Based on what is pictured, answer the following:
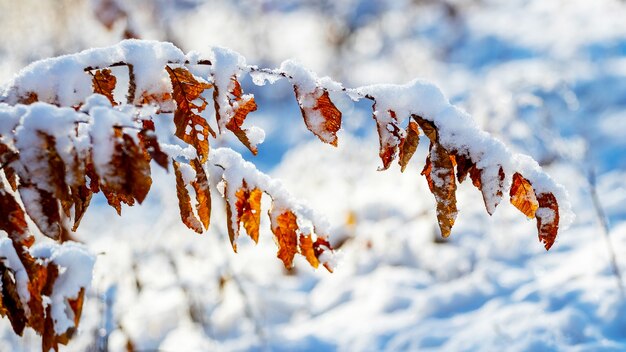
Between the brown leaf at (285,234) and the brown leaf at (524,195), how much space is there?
19.3 inches

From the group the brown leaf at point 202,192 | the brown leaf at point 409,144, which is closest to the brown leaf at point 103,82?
the brown leaf at point 202,192

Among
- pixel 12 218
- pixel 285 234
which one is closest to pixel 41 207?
pixel 12 218

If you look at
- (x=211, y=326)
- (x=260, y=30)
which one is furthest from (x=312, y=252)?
(x=260, y=30)

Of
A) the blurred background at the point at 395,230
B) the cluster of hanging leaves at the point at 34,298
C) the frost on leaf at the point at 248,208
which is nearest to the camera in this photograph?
the cluster of hanging leaves at the point at 34,298

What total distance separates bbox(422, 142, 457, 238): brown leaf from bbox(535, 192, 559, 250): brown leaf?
0.19 m

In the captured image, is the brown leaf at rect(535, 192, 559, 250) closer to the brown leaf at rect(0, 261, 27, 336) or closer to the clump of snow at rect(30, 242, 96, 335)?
the clump of snow at rect(30, 242, 96, 335)

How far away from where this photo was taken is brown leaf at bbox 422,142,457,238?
1269 millimetres

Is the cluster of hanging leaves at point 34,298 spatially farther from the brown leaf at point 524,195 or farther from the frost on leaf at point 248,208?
the brown leaf at point 524,195

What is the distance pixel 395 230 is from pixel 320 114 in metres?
4.48

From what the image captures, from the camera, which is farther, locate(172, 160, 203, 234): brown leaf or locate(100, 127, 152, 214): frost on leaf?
locate(172, 160, 203, 234): brown leaf

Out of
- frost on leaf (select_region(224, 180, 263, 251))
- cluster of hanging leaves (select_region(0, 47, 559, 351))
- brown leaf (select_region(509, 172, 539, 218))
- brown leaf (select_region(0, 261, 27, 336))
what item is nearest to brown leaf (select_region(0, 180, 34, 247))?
cluster of hanging leaves (select_region(0, 47, 559, 351))

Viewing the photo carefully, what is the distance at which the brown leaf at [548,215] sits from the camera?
4.31 ft

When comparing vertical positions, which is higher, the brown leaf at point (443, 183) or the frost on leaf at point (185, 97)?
the frost on leaf at point (185, 97)

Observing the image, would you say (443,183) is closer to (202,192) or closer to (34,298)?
(202,192)
